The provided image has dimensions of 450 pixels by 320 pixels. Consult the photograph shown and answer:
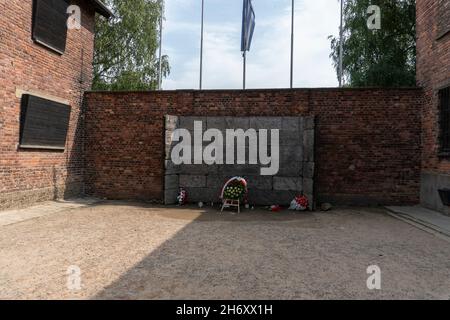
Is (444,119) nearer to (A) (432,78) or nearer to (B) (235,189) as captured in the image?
(A) (432,78)

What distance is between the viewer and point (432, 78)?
9539 mm

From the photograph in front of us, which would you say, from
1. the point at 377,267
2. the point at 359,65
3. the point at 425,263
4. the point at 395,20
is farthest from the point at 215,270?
the point at 395,20

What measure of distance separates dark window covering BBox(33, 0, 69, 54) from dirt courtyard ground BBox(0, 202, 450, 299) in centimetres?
493

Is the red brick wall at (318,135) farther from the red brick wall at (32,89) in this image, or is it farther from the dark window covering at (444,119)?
Result: the dark window covering at (444,119)

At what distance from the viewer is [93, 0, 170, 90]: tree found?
2077 centimetres

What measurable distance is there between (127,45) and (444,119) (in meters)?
17.9

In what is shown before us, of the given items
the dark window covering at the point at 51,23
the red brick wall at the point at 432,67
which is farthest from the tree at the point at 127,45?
the red brick wall at the point at 432,67

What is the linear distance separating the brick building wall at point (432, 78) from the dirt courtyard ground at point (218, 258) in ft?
6.81

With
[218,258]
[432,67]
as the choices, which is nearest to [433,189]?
[432,67]

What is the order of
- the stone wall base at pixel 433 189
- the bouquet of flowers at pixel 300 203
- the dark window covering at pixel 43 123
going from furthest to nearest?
the bouquet of flowers at pixel 300 203 < the dark window covering at pixel 43 123 < the stone wall base at pixel 433 189

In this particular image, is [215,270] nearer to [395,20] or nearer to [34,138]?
[34,138]

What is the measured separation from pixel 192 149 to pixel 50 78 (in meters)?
4.54

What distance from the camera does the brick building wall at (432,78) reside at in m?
8.79

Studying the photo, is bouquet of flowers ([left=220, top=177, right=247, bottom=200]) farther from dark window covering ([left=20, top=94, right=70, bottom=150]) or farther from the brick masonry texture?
dark window covering ([left=20, top=94, right=70, bottom=150])
